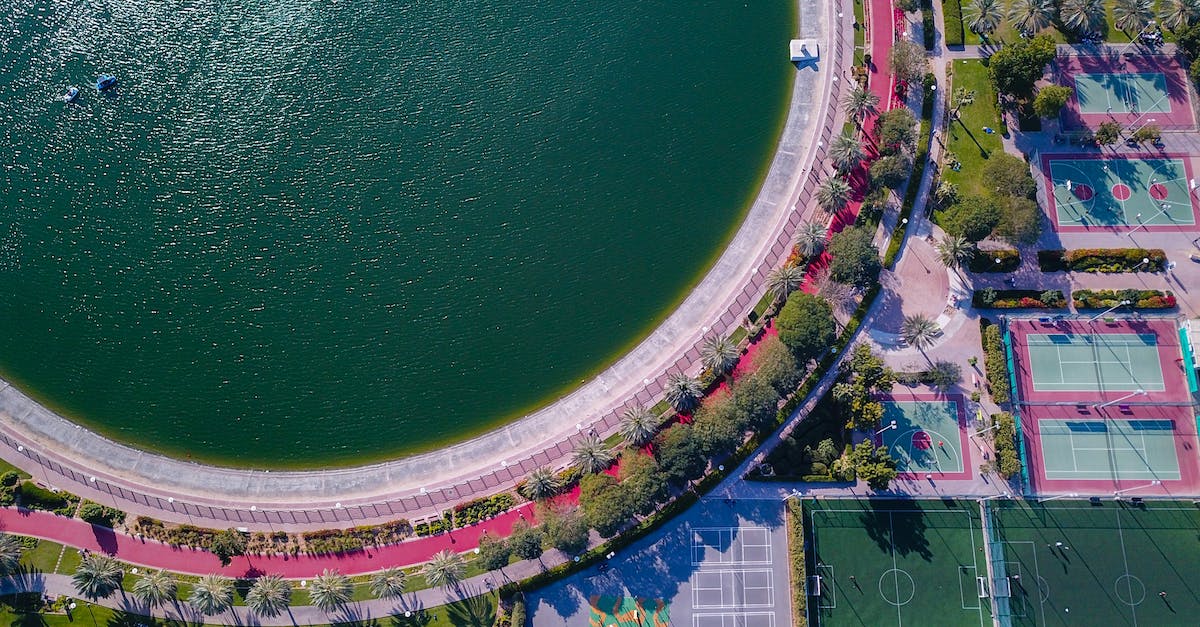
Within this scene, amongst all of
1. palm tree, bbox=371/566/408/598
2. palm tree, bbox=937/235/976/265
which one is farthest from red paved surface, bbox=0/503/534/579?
palm tree, bbox=937/235/976/265

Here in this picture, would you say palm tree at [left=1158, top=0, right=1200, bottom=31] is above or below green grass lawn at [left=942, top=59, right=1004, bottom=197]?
above

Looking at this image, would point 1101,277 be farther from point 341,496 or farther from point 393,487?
point 341,496

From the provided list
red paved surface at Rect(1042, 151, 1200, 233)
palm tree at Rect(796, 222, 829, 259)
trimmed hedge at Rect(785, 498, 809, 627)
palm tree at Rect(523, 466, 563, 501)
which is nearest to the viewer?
trimmed hedge at Rect(785, 498, 809, 627)

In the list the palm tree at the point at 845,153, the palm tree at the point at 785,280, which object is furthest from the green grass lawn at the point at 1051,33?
the palm tree at the point at 785,280

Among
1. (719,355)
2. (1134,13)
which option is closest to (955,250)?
(719,355)

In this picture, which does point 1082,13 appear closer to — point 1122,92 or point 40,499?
point 1122,92

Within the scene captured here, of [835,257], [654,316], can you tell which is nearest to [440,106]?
[654,316]

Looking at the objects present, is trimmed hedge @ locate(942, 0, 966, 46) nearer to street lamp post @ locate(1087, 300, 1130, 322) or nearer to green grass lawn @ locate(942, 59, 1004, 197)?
green grass lawn @ locate(942, 59, 1004, 197)
